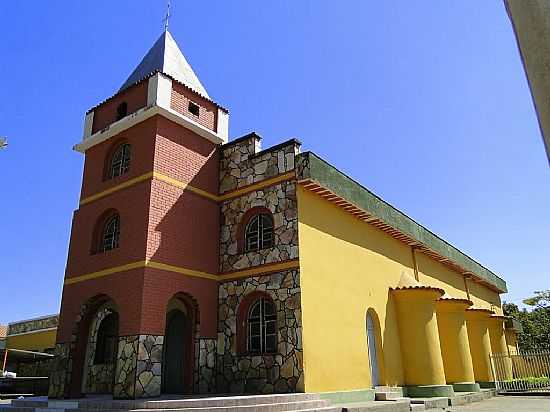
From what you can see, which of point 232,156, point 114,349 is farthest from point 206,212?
point 114,349

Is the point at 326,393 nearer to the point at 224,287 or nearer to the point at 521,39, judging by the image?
the point at 224,287

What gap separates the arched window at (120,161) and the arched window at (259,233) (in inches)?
169

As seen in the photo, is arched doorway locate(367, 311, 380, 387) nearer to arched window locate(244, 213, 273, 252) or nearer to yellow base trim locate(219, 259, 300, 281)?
yellow base trim locate(219, 259, 300, 281)

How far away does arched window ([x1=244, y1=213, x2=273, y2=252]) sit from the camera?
13.3 metres

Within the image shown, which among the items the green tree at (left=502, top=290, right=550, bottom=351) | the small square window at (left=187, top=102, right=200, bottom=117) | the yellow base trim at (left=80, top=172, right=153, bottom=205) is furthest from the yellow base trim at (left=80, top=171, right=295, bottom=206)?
the green tree at (left=502, top=290, right=550, bottom=351)

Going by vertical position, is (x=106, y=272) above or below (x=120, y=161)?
below

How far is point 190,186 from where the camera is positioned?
13828 millimetres

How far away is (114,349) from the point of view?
13656 mm

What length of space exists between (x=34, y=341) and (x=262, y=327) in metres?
21.2

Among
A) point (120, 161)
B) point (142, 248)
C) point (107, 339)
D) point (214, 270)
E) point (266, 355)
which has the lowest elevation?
point (266, 355)

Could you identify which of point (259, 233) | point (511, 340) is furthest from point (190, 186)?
point (511, 340)

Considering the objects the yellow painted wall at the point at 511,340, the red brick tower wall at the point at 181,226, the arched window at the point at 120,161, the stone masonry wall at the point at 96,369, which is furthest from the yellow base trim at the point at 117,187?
the yellow painted wall at the point at 511,340

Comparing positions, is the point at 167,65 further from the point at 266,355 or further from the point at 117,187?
the point at 266,355

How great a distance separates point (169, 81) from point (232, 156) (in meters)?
3.06
